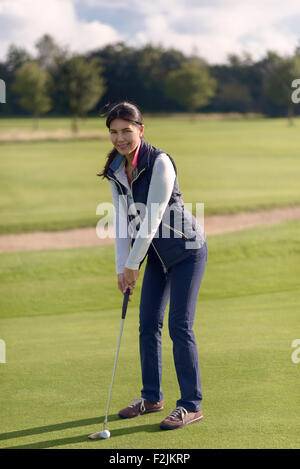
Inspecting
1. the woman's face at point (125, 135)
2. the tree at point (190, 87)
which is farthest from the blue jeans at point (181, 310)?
the tree at point (190, 87)

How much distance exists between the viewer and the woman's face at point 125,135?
13.1 ft

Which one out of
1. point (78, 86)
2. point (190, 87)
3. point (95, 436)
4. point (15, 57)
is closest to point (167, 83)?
point (190, 87)

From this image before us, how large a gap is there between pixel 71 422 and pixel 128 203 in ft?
4.59

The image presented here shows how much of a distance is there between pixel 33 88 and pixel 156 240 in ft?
209

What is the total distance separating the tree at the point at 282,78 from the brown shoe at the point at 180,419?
2583 inches

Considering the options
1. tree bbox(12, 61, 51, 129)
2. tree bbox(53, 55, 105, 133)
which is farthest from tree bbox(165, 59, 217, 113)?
tree bbox(12, 61, 51, 129)

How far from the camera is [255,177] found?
78.3 feet

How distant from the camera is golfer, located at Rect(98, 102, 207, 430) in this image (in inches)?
154

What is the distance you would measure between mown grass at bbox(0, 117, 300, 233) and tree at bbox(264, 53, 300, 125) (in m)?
35.7

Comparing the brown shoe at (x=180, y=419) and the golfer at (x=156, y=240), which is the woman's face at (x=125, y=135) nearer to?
the golfer at (x=156, y=240)

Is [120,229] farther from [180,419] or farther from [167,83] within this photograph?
[167,83]

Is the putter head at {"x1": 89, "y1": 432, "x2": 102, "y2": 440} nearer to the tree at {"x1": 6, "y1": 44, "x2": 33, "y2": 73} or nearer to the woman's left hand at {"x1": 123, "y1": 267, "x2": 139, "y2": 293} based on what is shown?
the woman's left hand at {"x1": 123, "y1": 267, "x2": 139, "y2": 293}
